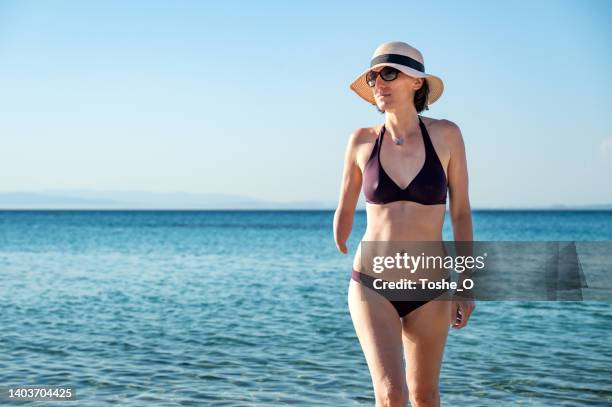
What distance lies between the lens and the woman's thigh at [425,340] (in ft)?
13.3

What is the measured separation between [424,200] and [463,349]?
25.8 feet

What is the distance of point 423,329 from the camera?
4070 millimetres

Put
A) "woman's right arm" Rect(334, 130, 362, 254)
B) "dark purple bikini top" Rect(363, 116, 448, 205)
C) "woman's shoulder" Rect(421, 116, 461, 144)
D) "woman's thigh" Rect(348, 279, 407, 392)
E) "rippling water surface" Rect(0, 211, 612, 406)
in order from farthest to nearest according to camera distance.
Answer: "rippling water surface" Rect(0, 211, 612, 406) → "woman's right arm" Rect(334, 130, 362, 254) → "woman's shoulder" Rect(421, 116, 461, 144) → "dark purple bikini top" Rect(363, 116, 448, 205) → "woman's thigh" Rect(348, 279, 407, 392)

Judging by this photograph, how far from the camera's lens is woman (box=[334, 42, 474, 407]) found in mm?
4027

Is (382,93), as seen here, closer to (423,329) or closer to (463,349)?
(423,329)

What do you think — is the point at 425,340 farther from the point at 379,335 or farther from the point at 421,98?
the point at 421,98

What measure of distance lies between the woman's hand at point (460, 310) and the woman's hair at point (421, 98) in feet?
3.51

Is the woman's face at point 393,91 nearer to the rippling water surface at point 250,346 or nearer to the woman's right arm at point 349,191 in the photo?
the woman's right arm at point 349,191

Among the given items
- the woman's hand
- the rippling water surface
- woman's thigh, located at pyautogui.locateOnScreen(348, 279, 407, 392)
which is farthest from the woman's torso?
the rippling water surface

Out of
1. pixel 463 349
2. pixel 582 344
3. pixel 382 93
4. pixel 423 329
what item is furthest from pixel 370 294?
pixel 582 344

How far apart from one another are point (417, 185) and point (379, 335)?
0.78 m

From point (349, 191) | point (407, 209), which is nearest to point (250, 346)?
point (349, 191)

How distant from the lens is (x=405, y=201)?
4062 mm

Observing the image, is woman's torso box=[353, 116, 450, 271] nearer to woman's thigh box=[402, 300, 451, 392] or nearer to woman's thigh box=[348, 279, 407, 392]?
woman's thigh box=[348, 279, 407, 392]
